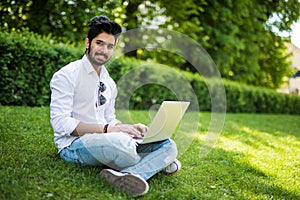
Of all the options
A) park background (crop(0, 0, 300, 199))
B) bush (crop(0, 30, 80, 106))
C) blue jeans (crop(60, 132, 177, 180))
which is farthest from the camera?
bush (crop(0, 30, 80, 106))

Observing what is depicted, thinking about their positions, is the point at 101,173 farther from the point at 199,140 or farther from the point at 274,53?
the point at 274,53

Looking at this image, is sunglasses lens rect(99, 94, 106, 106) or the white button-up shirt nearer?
the white button-up shirt

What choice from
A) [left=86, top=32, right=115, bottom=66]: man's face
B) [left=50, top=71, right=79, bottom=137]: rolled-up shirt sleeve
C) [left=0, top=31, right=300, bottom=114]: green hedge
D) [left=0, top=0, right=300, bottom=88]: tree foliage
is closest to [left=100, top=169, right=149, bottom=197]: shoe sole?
[left=50, top=71, right=79, bottom=137]: rolled-up shirt sleeve

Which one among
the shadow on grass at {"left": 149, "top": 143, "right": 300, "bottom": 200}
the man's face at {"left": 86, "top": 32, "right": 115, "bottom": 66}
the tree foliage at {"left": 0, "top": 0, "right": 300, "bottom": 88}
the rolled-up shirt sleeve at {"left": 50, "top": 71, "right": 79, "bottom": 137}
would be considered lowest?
the shadow on grass at {"left": 149, "top": 143, "right": 300, "bottom": 200}

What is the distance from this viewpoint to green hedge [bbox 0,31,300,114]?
18.0ft

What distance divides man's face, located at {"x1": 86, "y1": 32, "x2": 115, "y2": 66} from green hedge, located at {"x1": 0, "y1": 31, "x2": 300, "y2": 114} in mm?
2900

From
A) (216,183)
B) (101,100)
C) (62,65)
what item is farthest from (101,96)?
(62,65)

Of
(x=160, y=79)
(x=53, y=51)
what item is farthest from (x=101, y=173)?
(x=160, y=79)

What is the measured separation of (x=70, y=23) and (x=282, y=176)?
20.1ft

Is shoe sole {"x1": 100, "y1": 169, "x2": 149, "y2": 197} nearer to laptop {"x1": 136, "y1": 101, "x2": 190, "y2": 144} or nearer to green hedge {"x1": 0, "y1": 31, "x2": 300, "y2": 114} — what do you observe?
laptop {"x1": 136, "y1": 101, "x2": 190, "y2": 144}

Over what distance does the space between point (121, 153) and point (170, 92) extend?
639 cm

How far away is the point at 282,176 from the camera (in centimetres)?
333

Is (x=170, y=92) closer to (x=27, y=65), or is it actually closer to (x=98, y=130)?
(x=27, y=65)

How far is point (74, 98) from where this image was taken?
262 cm
